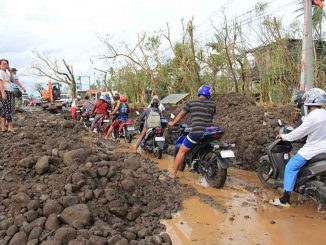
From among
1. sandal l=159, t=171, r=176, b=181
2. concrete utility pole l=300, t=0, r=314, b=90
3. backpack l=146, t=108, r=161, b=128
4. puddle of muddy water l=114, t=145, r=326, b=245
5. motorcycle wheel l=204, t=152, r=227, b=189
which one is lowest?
puddle of muddy water l=114, t=145, r=326, b=245

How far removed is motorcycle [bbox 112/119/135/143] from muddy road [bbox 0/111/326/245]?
538 cm

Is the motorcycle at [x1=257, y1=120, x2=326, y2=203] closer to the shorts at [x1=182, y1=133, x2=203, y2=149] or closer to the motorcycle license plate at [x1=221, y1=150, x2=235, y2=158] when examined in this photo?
the motorcycle license plate at [x1=221, y1=150, x2=235, y2=158]

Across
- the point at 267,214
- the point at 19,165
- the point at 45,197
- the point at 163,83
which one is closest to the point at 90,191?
the point at 45,197

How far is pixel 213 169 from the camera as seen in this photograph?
23.4 ft

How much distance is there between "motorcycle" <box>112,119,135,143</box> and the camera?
1266 centimetres

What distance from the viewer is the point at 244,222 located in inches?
210

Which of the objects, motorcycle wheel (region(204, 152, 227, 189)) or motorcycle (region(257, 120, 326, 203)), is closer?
motorcycle (region(257, 120, 326, 203))

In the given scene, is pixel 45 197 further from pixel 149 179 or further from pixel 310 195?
pixel 310 195

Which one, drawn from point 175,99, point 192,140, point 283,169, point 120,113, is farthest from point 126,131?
point 175,99

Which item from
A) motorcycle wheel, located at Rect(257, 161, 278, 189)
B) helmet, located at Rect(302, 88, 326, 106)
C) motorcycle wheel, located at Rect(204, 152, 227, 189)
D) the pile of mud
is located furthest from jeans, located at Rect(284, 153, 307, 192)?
the pile of mud

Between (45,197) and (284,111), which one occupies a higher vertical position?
(284,111)

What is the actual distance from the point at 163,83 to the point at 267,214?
21.6m

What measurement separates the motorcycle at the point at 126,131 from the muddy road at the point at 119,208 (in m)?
5.38

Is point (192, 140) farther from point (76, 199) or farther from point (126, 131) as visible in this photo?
point (126, 131)
